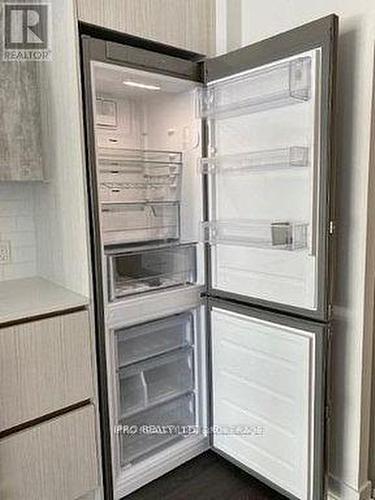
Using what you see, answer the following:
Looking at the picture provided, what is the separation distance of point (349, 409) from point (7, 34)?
2031 mm

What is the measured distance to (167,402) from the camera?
205cm

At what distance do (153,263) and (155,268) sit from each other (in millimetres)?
27

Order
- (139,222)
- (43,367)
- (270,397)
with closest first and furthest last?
(43,367), (270,397), (139,222)

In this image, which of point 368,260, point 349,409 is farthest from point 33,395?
point 368,260

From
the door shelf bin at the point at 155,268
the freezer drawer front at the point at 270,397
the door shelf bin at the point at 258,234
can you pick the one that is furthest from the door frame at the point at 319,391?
the door shelf bin at the point at 155,268

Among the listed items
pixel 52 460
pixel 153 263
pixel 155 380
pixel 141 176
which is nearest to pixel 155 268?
pixel 153 263

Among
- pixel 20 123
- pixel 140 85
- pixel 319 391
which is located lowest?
pixel 319 391

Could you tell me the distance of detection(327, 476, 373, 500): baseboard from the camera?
64.5 inches

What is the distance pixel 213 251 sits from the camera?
191 cm

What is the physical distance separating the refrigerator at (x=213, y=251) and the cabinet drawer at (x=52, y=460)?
0.07 m

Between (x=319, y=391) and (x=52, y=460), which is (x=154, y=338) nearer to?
(x=52, y=460)

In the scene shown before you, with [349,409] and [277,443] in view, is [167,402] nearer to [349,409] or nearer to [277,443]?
[277,443]

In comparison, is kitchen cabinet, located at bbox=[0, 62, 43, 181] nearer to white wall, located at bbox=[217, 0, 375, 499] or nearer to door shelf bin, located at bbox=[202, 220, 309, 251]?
door shelf bin, located at bbox=[202, 220, 309, 251]

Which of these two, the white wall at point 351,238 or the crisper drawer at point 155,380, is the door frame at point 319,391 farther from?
the crisper drawer at point 155,380
